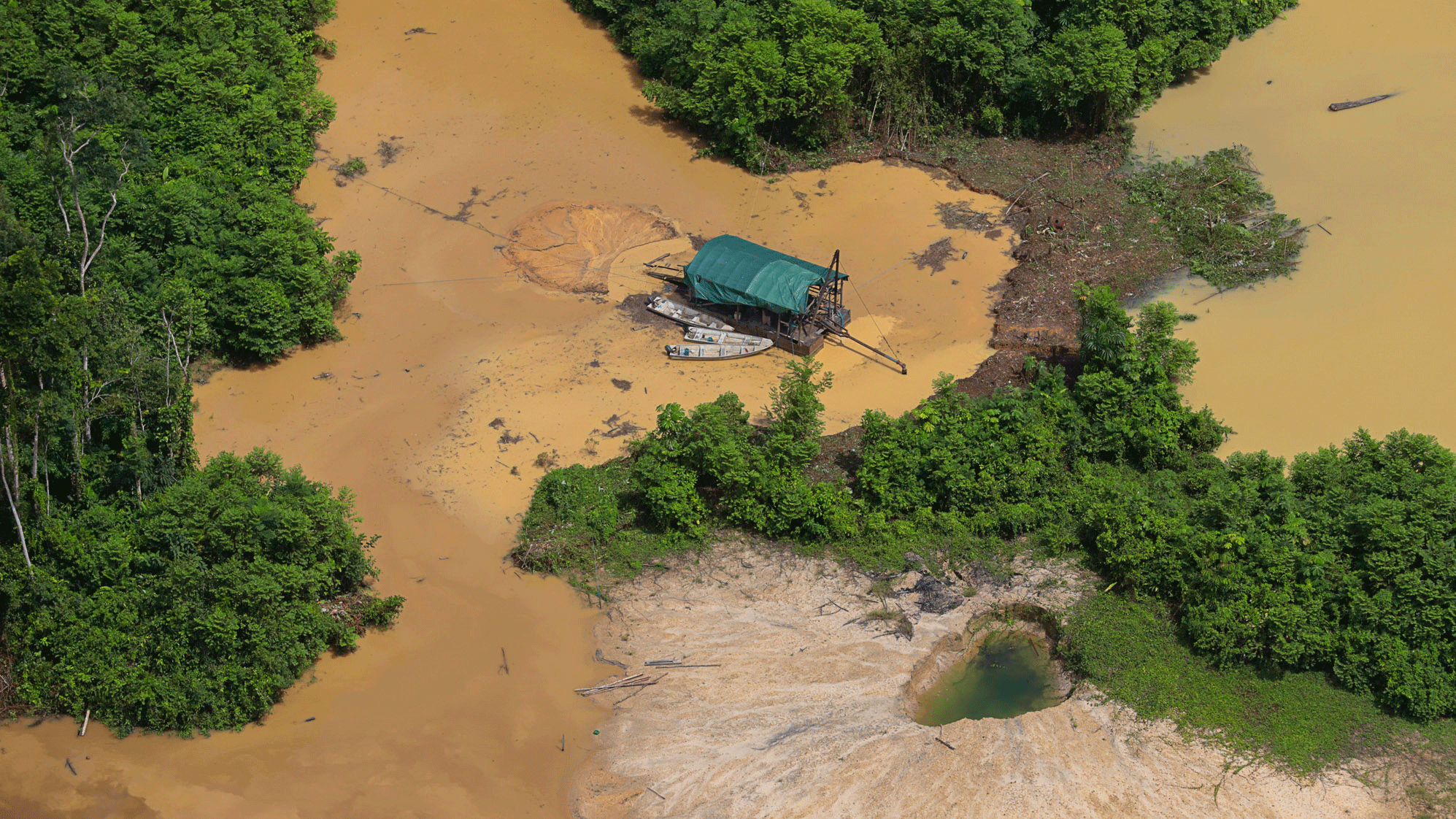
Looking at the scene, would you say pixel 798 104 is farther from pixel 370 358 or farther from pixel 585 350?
pixel 370 358

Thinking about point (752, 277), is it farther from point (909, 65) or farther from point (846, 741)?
point (846, 741)

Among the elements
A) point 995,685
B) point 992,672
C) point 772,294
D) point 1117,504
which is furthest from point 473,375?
point 1117,504

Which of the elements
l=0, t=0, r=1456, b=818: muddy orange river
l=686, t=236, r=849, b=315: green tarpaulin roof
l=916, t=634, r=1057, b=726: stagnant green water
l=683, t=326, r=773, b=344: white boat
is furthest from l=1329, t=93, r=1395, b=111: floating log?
l=916, t=634, r=1057, b=726: stagnant green water

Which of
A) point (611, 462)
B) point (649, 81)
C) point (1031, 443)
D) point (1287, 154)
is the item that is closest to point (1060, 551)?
point (1031, 443)

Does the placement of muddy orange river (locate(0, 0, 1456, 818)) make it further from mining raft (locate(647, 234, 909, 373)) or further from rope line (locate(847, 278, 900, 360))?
mining raft (locate(647, 234, 909, 373))

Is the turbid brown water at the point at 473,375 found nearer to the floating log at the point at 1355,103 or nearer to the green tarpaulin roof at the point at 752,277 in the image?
the green tarpaulin roof at the point at 752,277

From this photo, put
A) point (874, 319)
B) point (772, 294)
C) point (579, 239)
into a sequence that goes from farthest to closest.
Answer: point (579, 239) < point (874, 319) < point (772, 294)
